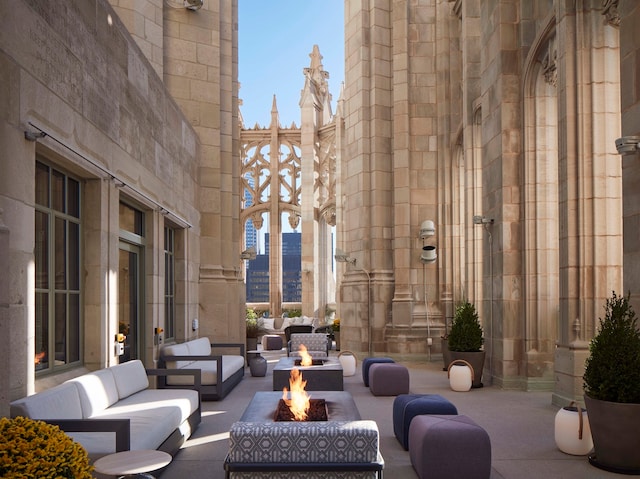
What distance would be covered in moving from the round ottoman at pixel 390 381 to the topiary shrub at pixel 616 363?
4287 mm

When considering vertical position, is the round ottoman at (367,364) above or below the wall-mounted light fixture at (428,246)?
below

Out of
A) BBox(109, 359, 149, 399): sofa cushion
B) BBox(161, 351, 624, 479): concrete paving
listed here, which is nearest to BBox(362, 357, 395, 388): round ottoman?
BBox(161, 351, 624, 479): concrete paving

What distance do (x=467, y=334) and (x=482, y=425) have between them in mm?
3845

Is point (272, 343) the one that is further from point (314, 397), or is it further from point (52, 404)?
point (52, 404)

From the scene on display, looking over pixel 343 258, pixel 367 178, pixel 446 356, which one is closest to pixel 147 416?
pixel 446 356

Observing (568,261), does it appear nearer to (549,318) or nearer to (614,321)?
(549,318)

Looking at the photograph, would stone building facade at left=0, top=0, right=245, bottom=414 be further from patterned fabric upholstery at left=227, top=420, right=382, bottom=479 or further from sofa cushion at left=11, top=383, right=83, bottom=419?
patterned fabric upholstery at left=227, top=420, right=382, bottom=479

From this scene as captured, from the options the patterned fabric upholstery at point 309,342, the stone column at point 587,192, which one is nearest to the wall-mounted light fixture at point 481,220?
the stone column at point 587,192

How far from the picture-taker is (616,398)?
5.70 meters

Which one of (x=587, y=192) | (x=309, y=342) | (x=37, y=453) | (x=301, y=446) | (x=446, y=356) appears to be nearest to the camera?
(x=37, y=453)

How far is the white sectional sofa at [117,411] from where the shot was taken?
4645mm

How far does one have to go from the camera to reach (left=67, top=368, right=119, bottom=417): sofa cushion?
579cm

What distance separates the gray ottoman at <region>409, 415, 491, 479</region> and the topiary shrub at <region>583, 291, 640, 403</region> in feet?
4.44

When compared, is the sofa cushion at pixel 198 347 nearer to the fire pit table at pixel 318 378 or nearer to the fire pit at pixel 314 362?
the fire pit at pixel 314 362
